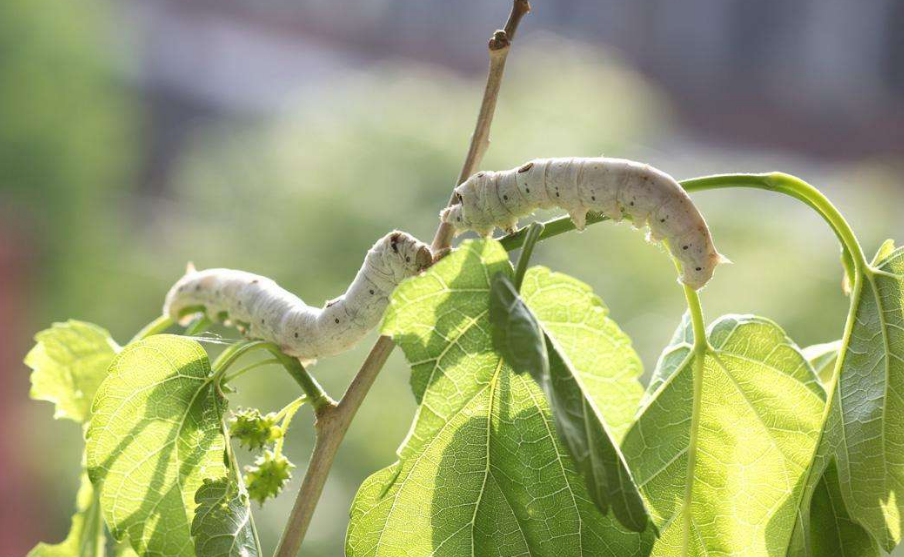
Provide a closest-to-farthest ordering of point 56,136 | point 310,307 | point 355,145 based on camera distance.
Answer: point 310,307 < point 355,145 < point 56,136

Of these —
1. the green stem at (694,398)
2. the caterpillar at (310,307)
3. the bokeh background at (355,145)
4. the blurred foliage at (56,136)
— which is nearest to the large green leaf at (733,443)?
the green stem at (694,398)

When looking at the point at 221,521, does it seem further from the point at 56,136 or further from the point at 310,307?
the point at 56,136

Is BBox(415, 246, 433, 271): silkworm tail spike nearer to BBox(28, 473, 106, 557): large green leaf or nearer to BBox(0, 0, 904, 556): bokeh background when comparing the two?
BBox(28, 473, 106, 557): large green leaf

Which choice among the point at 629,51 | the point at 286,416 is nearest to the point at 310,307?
the point at 286,416

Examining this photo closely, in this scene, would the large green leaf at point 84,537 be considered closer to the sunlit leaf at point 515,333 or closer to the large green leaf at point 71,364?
the large green leaf at point 71,364

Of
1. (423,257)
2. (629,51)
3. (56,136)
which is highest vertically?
(629,51)

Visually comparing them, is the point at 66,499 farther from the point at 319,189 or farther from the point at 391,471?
the point at 391,471
